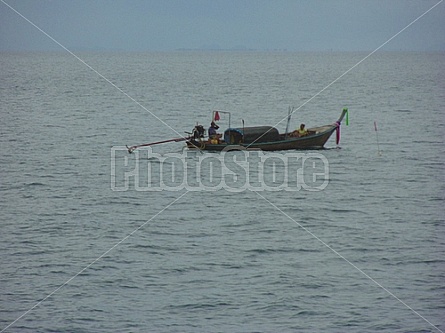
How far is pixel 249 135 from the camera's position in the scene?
42125 mm

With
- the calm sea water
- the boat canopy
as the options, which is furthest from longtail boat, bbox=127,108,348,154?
the calm sea water

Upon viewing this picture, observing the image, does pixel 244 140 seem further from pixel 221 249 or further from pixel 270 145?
pixel 221 249

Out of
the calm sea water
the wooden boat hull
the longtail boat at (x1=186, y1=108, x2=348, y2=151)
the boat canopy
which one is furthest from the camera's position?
the wooden boat hull

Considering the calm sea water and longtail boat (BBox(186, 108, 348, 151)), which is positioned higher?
longtail boat (BBox(186, 108, 348, 151))

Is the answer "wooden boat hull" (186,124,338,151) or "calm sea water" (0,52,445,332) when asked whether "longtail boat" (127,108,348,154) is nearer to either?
"wooden boat hull" (186,124,338,151)

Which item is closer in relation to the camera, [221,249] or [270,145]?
[221,249]

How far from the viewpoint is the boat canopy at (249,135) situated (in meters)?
42.0

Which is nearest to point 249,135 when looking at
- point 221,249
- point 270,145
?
point 270,145

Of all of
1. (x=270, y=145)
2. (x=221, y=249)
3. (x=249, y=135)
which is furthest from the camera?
(x=270, y=145)

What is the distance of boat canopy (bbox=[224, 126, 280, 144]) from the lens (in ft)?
138

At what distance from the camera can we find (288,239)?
1095 inches

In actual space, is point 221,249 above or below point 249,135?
below

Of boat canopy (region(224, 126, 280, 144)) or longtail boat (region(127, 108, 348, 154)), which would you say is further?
longtail boat (region(127, 108, 348, 154))

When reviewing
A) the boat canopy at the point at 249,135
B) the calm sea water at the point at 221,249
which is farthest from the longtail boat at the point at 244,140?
the calm sea water at the point at 221,249
